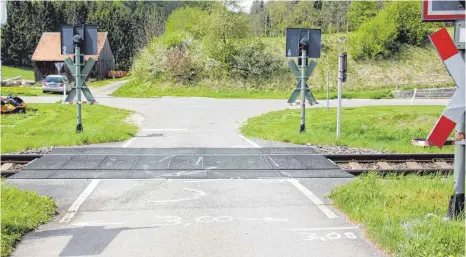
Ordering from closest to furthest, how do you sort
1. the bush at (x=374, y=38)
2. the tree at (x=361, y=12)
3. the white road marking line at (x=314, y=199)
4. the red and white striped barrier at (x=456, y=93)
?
the red and white striped barrier at (x=456, y=93) → the white road marking line at (x=314, y=199) → the bush at (x=374, y=38) → the tree at (x=361, y=12)

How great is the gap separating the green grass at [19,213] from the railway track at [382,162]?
3.21 m

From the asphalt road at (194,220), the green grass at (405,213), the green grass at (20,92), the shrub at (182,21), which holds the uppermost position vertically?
the shrub at (182,21)

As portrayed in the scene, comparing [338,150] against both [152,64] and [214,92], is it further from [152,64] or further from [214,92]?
[152,64]

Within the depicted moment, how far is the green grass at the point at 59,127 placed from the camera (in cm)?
1385

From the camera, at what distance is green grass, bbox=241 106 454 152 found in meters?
14.2

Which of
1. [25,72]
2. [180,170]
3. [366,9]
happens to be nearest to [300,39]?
[180,170]

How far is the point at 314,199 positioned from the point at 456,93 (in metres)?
3.09

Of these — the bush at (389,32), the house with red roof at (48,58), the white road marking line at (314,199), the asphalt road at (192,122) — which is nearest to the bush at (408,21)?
the bush at (389,32)

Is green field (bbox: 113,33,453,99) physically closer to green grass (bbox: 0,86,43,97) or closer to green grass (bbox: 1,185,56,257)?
green grass (bbox: 0,86,43,97)

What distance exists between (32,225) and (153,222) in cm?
151

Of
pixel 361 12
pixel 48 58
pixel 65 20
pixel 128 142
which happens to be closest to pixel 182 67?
pixel 361 12

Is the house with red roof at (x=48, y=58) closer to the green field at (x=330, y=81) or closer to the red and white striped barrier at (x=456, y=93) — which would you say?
the green field at (x=330, y=81)

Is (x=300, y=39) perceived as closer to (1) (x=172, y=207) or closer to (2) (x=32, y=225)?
(1) (x=172, y=207)

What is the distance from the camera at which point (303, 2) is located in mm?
56812
